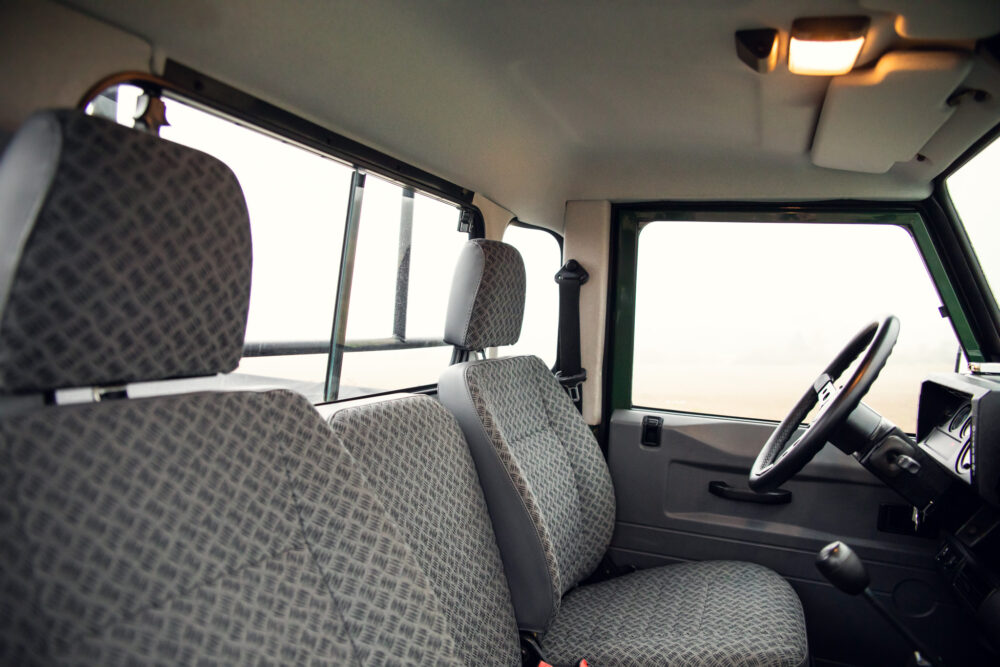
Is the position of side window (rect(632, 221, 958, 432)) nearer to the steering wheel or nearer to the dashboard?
the dashboard

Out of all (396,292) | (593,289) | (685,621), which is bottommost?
(685,621)

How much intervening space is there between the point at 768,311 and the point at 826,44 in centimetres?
120

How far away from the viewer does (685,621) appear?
1612mm

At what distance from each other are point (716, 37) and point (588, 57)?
316 millimetres

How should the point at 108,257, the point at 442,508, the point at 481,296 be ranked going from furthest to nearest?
the point at 481,296
the point at 442,508
the point at 108,257

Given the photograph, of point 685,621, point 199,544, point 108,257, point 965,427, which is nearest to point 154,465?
point 199,544

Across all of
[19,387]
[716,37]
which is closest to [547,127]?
[716,37]

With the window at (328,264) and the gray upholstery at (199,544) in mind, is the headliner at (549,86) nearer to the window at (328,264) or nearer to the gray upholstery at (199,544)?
the window at (328,264)

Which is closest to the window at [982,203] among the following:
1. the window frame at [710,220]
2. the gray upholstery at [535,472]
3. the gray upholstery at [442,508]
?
the window frame at [710,220]

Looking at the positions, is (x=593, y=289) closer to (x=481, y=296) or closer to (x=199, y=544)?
(x=481, y=296)

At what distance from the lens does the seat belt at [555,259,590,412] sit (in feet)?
8.73

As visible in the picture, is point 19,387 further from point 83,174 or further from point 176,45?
point 176,45

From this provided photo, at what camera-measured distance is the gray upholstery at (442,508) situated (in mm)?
1238

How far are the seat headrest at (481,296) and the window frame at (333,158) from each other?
277 millimetres
